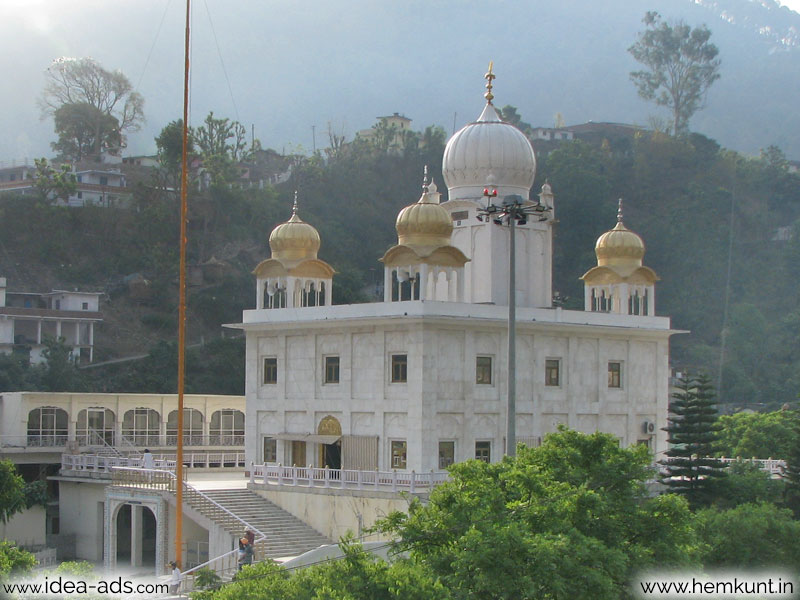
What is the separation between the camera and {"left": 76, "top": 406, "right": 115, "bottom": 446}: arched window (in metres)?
48.3

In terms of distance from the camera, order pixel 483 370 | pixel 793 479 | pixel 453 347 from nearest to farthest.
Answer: pixel 453 347
pixel 483 370
pixel 793 479

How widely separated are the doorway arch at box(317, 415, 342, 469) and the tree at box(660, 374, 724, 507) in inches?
368

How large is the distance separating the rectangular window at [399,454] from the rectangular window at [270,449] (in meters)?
4.85

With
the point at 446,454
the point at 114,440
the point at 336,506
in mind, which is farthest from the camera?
the point at 114,440

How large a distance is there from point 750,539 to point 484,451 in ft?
28.6

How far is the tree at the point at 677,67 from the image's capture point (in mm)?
121875

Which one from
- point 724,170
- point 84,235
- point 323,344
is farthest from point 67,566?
point 724,170

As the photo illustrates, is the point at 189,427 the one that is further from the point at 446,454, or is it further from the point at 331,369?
the point at 446,454

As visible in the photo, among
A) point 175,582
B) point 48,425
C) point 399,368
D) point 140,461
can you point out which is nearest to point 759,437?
point 399,368

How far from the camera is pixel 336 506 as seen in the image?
1394 inches

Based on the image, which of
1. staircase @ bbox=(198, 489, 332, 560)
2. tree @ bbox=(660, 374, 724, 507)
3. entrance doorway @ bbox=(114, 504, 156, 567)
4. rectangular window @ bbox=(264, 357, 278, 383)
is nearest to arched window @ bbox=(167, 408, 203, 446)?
entrance doorway @ bbox=(114, 504, 156, 567)

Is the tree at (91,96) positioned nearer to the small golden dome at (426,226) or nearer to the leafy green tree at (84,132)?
the leafy green tree at (84,132)

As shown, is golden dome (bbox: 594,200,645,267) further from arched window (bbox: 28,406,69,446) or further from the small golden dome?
arched window (bbox: 28,406,69,446)

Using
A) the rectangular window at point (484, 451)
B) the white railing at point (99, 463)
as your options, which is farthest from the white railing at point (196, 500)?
the rectangular window at point (484, 451)
